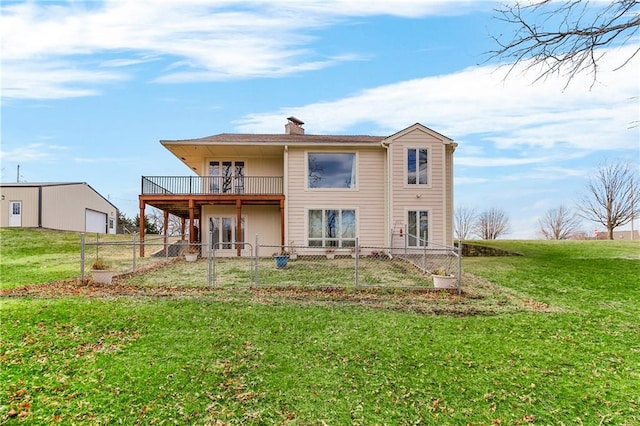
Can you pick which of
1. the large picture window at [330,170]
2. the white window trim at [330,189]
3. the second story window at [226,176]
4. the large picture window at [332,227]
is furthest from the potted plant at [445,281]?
the second story window at [226,176]

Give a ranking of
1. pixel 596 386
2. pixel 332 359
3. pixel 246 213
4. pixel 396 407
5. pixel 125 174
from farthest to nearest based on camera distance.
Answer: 1. pixel 125 174
2. pixel 246 213
3. pixel 332 359
4. pixel 596 386
5. pixel 396 407

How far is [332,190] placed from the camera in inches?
670

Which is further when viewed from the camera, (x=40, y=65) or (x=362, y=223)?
(x=362, y=223)

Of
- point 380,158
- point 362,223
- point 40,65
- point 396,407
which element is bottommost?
point 396,407

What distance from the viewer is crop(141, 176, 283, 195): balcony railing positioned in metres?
16.8

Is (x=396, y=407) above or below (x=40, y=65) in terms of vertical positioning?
below

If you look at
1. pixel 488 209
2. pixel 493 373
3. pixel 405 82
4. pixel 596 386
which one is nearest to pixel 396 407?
pixel 493 373

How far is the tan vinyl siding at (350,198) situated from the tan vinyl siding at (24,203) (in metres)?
20.9

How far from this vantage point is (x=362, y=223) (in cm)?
1703

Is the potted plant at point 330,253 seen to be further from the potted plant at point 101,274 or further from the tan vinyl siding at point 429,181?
the potted plant at point 101,274

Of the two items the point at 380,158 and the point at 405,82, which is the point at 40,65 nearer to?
the point at 405,82

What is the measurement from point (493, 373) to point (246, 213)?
1472 centimetres

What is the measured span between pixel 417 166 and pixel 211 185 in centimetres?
970

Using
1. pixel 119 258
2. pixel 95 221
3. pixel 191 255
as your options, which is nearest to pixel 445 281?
pixel 191 255
